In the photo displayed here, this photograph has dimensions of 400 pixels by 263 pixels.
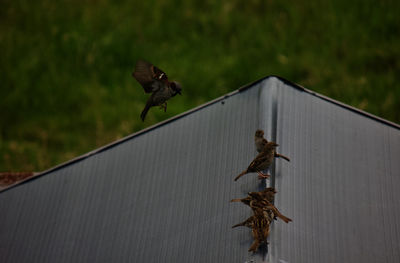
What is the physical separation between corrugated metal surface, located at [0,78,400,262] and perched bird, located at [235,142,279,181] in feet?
0.55

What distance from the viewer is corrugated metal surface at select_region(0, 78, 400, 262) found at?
4.28 m

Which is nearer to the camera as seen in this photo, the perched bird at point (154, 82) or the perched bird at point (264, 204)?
Answer: the perched bird at point (264, 204)

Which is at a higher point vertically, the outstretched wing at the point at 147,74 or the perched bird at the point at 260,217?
the outstretched wing at the point at 147,74

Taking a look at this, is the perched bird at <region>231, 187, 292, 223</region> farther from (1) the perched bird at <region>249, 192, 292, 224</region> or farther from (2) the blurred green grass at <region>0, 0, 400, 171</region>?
(2) the blurred green grass at <region>0, 0, 400, 171</region>

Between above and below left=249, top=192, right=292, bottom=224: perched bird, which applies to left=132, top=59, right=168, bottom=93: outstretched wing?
above

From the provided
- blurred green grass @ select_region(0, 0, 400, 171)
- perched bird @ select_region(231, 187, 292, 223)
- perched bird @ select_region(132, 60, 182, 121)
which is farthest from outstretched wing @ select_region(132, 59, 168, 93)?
blurred green grass @ select_region(0, 0, 400, 171)

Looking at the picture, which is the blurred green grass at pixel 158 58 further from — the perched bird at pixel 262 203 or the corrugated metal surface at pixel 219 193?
the perched bird at pixel 262 203

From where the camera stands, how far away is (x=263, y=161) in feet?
14.1

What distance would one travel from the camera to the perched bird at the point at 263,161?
430cm

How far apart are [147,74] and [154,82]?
90mm

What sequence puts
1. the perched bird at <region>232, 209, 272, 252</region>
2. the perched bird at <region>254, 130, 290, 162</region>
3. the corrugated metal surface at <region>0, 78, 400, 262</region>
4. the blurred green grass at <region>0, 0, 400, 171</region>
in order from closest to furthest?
the perched bird at <region>232, 209, 272, 252</region> < the corrugated metal surface at <region>0, 78, 400, 262</region> < the perched bird at <region>254, 130, 290, 162</region> < the blurred green grass at <region>0, 0, 400, 171</region>

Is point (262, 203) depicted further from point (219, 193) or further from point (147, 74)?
point (147, 74)

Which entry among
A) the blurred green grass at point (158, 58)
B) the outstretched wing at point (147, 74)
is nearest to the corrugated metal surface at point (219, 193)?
the outstretched wing at point (147, 74)

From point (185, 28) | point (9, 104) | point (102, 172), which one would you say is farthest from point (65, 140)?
point (102, 172)
